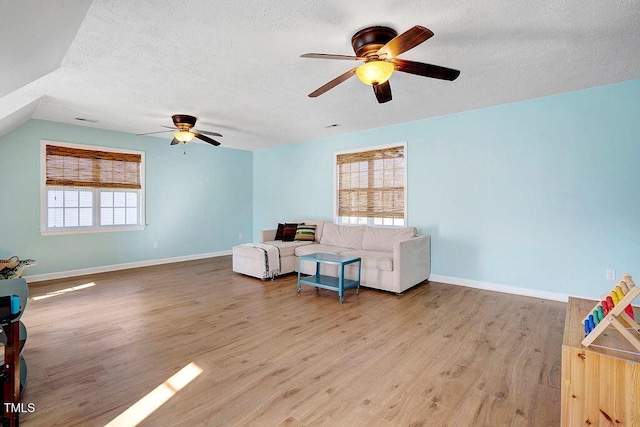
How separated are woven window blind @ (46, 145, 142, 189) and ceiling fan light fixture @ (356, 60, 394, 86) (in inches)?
199

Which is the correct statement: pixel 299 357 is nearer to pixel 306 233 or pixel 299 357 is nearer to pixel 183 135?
pixel 306 233

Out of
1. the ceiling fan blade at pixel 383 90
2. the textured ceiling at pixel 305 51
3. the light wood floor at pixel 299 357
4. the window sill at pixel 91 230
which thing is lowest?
the light wood floor at pixel 299 357

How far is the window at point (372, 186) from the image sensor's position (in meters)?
5.16

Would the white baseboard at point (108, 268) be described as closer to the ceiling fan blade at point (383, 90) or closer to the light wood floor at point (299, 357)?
the light wood floor at point (299, 357)

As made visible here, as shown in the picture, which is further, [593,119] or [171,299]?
[171,299]

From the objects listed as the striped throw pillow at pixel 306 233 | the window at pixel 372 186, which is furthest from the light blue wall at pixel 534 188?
the striped throw pillow at pixel 306 233

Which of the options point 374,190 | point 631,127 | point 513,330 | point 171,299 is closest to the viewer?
point 513,330

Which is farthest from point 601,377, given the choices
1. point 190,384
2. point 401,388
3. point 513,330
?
point 190,384

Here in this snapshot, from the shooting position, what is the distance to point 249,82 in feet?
11.0

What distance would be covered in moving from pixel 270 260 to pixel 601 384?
4019 millimetres

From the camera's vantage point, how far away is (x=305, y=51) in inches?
106

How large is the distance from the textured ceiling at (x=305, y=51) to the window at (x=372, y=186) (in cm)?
91

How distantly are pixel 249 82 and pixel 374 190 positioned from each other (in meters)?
2.93

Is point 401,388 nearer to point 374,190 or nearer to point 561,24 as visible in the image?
point 561,24
